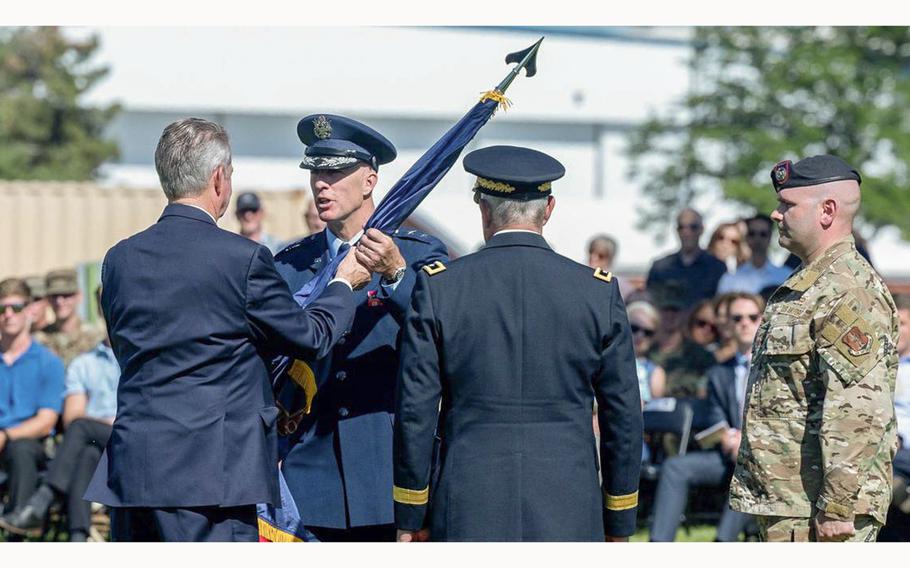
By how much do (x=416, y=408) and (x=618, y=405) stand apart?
24.8 inches

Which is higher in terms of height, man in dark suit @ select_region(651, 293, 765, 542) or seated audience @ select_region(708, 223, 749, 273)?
seated audience @ select_region(708, 223, 749, 273)

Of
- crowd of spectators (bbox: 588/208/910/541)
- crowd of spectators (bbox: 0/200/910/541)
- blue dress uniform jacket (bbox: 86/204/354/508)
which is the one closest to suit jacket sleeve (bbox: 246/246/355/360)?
blue dress uniform jacket (bbox: 86/204/354/508)

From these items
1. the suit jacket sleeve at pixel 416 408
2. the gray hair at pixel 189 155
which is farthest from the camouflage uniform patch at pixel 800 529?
the gray hair at pixel 189 155

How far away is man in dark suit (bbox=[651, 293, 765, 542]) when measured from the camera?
8.22 meters

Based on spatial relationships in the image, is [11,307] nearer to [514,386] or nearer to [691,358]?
[691,358]

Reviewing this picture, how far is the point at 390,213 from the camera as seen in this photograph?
4785 millimetres

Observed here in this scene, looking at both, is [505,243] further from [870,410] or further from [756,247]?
[756,247]

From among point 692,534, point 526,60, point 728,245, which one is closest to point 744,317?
point 692,534

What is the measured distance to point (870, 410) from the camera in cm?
438

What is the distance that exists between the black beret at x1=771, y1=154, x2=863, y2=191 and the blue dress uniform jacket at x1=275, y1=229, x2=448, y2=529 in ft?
4.28

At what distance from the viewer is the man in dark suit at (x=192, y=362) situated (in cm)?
403

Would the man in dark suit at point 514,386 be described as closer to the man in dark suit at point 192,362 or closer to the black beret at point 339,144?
the man in dark suit at point 192,362

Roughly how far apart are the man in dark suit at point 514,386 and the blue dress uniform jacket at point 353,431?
0.51 m

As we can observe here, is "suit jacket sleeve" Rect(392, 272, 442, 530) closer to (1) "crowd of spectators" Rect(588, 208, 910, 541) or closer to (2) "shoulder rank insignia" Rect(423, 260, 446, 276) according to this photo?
(2) "shoulder rank insignia" Rect(423, 260, 446, 276)
